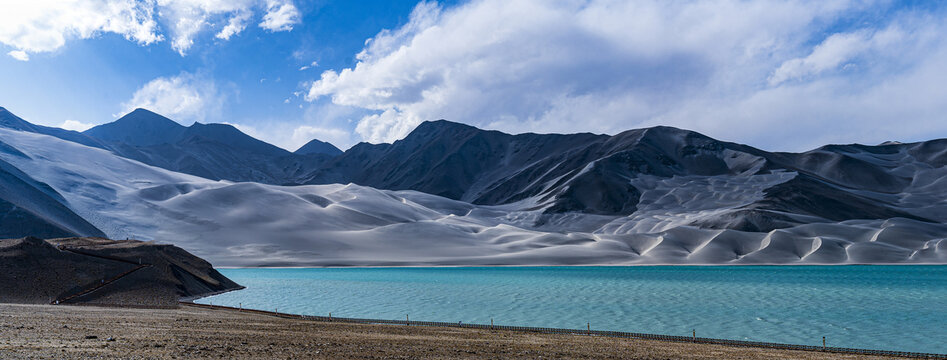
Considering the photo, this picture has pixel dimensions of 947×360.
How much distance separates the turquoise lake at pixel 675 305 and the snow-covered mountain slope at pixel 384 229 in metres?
43.6

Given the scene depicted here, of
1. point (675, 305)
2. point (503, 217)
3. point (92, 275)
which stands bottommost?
point (675, 305)

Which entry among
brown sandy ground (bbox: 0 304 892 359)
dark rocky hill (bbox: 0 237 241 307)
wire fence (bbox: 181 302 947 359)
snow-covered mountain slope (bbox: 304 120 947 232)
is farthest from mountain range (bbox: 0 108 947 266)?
brown sandy ground (bbox: 0 304 892 359)

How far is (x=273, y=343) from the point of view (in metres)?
17.9

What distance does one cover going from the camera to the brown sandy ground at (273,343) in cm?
1505

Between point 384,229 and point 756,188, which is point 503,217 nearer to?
point 384,229

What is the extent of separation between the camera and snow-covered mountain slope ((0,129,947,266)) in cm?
9956

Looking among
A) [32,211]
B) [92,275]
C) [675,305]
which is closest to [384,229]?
[32,211]

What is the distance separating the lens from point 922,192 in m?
165

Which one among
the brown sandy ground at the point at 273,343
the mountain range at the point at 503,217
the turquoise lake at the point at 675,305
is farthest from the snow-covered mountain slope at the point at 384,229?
the brown sandy ground at the point at 273,343

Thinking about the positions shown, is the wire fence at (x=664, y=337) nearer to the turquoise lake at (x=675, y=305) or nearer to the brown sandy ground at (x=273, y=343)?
the brown sandy ground at (x=273, y=343)

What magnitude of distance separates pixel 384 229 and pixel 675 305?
3442 inches

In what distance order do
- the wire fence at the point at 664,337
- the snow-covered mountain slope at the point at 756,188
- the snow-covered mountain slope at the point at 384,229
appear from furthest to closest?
the snow-covered mountain slope at the point at 756,188
the snow-covered mountain slope at the point at 384,229
the wire fence at the point at 664,337

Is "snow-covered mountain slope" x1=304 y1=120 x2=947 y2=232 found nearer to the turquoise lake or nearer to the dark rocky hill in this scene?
the turquoise lake

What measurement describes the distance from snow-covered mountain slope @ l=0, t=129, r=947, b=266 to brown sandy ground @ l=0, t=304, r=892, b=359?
7447cm
